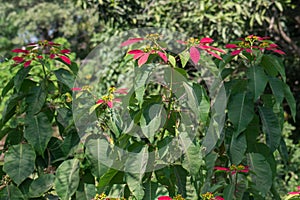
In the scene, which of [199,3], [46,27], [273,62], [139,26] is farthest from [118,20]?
[46,27]

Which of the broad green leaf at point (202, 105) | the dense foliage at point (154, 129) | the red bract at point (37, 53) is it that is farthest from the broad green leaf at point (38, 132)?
the broad green leaf at point (202, 105)

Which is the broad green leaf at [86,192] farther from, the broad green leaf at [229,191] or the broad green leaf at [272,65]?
the broad green leaf at [272,65]

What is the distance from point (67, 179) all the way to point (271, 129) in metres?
0.76

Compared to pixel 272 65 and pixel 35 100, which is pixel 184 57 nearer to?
pixel 272 65

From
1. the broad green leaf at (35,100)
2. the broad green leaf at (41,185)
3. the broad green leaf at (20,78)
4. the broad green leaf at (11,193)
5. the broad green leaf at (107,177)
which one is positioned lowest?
the broad green leaf at (11,193)

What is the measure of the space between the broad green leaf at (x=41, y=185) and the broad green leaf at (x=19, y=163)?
0.15 ft

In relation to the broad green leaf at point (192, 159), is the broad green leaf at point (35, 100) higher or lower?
higher

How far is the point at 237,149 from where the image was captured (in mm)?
1736

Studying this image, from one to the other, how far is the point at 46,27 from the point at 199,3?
899cm

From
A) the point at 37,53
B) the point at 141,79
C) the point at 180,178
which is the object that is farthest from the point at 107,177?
the point at 37,53

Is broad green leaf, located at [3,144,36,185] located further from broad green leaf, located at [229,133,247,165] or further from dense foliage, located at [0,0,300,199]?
broad green leaf, located at [229,133,247,165]

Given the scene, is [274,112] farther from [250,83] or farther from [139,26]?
[139,26]

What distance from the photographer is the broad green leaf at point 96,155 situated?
1.73m

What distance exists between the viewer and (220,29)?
452cm
